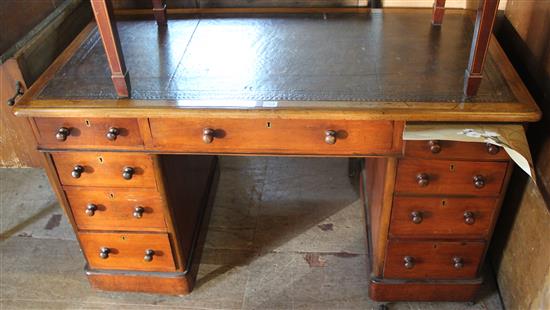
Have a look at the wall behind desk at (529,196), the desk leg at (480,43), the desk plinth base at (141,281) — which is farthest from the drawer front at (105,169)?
the wall behind desk at (529,196)

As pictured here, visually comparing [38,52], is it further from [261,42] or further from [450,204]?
[450,204]

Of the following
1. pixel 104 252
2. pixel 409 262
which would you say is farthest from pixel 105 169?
pixel 409 262

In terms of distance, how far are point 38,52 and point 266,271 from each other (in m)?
1.14

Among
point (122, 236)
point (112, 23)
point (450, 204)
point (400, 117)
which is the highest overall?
point (112, 23)

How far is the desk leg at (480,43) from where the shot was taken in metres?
1.31

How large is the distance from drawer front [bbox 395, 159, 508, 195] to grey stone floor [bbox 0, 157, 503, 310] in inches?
20.4

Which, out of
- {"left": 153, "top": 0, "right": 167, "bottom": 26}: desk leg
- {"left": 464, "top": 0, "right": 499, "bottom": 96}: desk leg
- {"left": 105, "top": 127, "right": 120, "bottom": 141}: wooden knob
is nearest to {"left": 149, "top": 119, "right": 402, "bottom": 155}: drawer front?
{"left": 105, "top": 127, "right": 120, "bottom": 141}: wooden knob

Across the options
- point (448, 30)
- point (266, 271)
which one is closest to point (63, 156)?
point (266, 271)

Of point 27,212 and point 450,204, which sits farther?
point 27,212

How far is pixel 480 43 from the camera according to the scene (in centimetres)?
136

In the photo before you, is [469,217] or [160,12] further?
[160,12]

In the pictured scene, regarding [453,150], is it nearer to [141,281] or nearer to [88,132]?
[88,132]

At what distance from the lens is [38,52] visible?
1757mm

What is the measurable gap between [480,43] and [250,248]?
1.20 m
